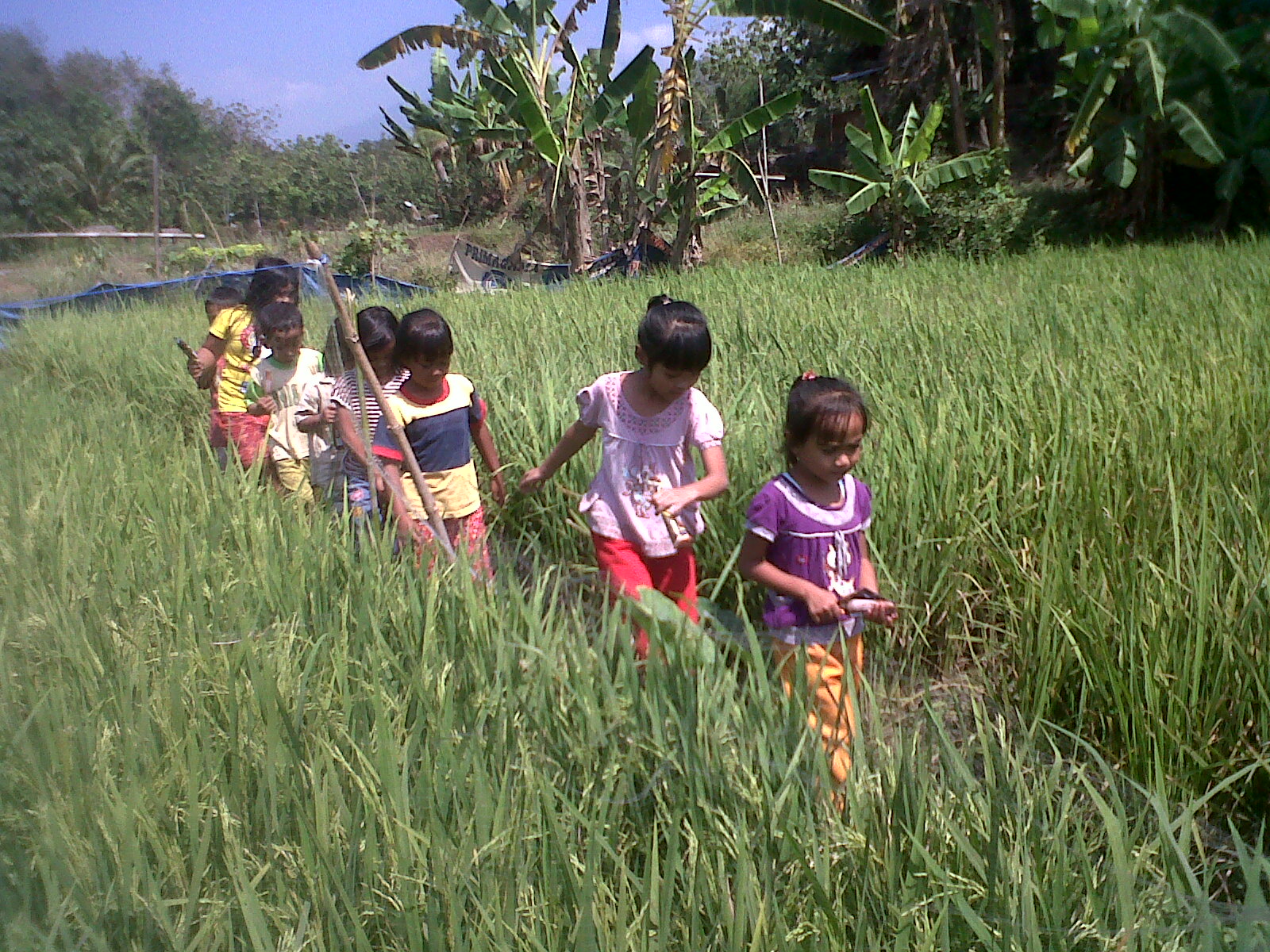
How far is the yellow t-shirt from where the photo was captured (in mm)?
3455

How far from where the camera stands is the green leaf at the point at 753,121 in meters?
9.99

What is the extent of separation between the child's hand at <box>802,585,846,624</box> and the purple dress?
0.05 metres

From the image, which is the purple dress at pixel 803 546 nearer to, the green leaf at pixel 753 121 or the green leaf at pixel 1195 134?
the green leaf at pixel 1195 134

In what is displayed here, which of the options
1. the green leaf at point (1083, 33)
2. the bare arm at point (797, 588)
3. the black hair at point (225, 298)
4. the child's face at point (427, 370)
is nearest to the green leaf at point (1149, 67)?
the green leaf at point (1083, 33)

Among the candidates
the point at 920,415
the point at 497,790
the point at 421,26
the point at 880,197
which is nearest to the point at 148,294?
the point at 421,26

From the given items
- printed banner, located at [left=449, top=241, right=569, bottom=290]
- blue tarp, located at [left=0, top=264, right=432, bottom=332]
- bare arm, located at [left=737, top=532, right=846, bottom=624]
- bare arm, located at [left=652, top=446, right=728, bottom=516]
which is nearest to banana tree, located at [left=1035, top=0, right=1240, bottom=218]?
printed banner, located at [left=449, top=241, right=569, bottom=290]

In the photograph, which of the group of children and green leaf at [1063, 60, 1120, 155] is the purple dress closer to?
the group of children

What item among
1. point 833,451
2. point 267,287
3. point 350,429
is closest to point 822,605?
point 833,451

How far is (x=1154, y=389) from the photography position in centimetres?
294

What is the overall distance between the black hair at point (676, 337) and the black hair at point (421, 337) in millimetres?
598

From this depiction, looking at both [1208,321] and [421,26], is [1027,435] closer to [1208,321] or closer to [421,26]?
[1208,321]

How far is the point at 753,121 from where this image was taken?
1007 centimetres

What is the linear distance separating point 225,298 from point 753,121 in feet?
24.8

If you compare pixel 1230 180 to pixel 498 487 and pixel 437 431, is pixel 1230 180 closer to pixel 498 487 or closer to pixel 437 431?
pixel 498 487
